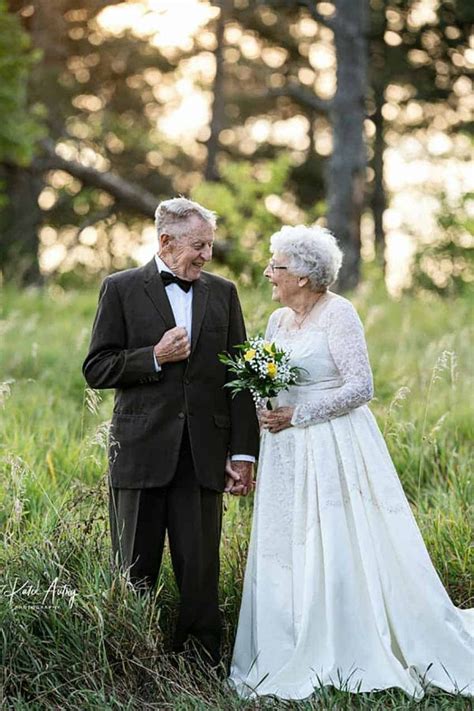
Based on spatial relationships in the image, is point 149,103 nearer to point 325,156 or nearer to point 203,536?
point 325,156

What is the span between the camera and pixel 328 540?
5.14 m

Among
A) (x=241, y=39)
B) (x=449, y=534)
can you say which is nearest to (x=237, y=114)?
(x=241, y=39)

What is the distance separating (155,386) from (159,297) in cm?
44

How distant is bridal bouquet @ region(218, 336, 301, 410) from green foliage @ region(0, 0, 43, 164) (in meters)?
10.6

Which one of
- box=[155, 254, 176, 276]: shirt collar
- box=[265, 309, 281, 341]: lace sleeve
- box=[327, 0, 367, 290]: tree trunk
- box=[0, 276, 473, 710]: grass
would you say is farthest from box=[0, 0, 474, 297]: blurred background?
box=[155, 254, 176, 276]: shirt collar

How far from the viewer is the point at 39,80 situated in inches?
861


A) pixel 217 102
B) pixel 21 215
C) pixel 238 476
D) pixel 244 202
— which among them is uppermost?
pixel 217 102

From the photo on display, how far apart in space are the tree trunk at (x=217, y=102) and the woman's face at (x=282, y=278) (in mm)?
16320

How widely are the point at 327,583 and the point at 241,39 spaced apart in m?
21.8

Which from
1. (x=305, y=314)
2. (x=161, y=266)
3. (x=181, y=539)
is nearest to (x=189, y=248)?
(x=161, y=266)

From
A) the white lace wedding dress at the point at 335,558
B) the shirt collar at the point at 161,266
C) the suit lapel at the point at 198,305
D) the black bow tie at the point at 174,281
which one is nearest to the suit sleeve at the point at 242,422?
the white lace wedding dress at the point at 335,558

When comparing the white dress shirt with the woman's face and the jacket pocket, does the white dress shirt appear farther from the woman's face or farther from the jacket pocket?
the woman's face

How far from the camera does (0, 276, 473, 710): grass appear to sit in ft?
15.8

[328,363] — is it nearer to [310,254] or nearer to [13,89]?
[310,254]
